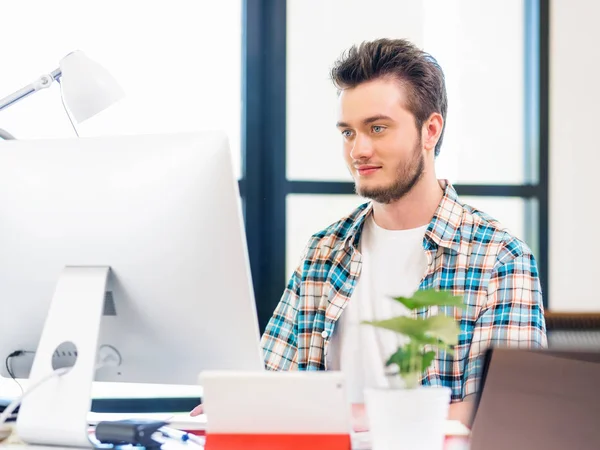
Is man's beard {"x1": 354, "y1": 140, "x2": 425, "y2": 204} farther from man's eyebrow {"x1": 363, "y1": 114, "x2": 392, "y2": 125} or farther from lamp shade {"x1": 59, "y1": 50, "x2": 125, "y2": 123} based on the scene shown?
lamp shade {"x1": 59, "y1": 50, "x2": 125, "y2": 123}

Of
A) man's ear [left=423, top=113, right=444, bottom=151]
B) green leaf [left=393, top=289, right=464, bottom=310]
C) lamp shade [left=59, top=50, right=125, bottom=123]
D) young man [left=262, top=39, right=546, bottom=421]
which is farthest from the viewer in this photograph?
man's ear [left=423, top=113, right=444, bottom=151]

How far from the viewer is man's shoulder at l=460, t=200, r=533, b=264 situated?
1713 millimetres

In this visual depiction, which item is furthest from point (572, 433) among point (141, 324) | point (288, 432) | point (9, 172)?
point (9, 172)

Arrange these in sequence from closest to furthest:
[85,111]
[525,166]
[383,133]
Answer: [85,111]
[383,133]
[525,166]

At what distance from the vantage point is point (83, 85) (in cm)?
156

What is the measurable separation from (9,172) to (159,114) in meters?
1.40

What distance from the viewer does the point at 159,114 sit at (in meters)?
2.45

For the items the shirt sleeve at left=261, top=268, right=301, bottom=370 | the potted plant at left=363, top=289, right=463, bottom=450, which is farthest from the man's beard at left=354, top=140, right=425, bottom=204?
the potted plant at left=363, top=289, right=463, bottom=450

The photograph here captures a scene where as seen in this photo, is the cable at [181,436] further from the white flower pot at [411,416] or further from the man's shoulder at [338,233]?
the man's shoulder at [338,233]

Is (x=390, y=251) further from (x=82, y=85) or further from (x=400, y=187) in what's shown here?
(x=82, y=85)

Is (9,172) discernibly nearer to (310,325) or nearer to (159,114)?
(310,325)

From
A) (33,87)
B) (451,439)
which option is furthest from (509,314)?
(33,87)

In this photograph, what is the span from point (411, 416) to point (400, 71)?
50.6 inches

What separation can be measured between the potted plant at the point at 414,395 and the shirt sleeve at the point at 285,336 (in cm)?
107
